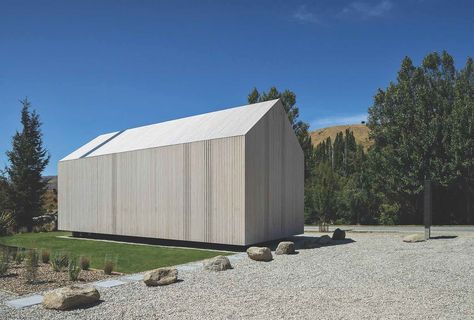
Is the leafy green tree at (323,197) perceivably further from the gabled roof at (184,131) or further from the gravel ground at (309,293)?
the gravel ground at (309,293)

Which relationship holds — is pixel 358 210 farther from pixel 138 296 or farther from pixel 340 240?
pixel 138 296

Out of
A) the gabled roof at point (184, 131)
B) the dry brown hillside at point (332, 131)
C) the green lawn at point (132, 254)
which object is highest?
the dry brown hillside at point (332, 131)

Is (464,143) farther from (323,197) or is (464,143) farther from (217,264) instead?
(217,264)

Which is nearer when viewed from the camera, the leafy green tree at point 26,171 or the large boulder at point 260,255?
the large boulder at point 260,255

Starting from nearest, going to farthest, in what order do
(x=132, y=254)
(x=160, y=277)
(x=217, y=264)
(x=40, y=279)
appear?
(x=160, y=277)
(x=40, y=279)
(x=217, y=264)
(x=132, y=254)

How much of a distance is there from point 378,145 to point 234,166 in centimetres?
1831

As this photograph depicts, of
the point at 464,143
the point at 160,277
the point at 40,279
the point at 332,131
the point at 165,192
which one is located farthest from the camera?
the point at 332,131

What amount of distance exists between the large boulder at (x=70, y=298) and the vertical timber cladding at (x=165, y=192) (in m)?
6.85

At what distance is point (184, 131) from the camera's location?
53.6 ft

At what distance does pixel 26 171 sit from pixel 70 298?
72.9 ft

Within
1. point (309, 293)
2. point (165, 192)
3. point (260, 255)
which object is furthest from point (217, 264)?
point (165, 192)

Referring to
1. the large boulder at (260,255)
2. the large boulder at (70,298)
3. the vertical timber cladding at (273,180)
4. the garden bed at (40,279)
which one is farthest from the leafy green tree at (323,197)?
the large boulder at (70,298)

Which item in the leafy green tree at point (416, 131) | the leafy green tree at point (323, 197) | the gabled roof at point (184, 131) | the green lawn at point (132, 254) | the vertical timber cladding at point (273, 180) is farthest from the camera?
the leafy green tree at point (323, 197)

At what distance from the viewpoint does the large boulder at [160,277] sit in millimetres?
8055
